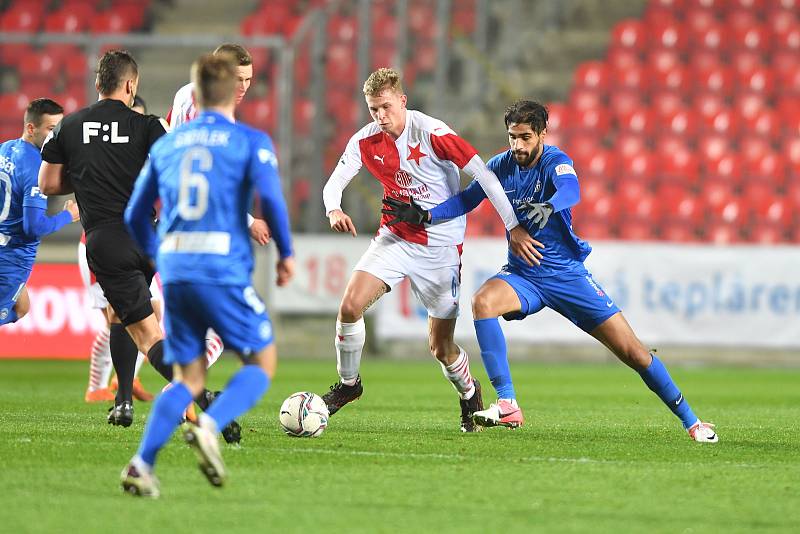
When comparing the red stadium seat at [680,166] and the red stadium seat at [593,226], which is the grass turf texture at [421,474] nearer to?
the red stadium seat at [593,226]

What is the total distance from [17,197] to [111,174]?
169 centimetres

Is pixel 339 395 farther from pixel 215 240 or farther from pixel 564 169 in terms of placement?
pixel 215 240

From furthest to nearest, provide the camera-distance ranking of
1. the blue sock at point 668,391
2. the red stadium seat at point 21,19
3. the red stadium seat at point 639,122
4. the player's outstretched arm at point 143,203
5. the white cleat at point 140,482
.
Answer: the red stadium seat at point 21,19
the red stadium seat at point 639,122
the blue sock at point 668,391
the player's outstretched arm at point 143,203
the white cleat at point 140,482

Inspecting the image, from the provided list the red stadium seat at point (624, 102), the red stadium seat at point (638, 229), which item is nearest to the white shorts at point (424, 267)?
the red stadium seat at point (638, 229)

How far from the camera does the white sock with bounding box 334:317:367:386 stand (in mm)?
7809

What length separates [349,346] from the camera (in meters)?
7.86

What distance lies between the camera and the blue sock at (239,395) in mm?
5031

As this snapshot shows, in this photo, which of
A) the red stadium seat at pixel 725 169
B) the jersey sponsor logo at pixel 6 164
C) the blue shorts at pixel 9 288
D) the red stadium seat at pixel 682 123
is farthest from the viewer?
the red stadium seat at pixel 682 123

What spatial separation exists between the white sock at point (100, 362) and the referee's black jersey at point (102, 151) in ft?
8.53

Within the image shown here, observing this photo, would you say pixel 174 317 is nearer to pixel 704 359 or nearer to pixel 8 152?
pixel 8 152

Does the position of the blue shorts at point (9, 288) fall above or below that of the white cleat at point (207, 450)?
above

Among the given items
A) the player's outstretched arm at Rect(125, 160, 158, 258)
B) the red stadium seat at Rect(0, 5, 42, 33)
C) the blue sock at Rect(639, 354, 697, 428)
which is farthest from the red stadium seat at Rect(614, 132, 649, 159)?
the player's outstretched arm at Rect(125, 160, 158, 258)

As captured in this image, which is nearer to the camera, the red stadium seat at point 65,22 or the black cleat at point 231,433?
the black cleat at point 231,433

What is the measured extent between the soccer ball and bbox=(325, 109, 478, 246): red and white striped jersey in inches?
52.3
